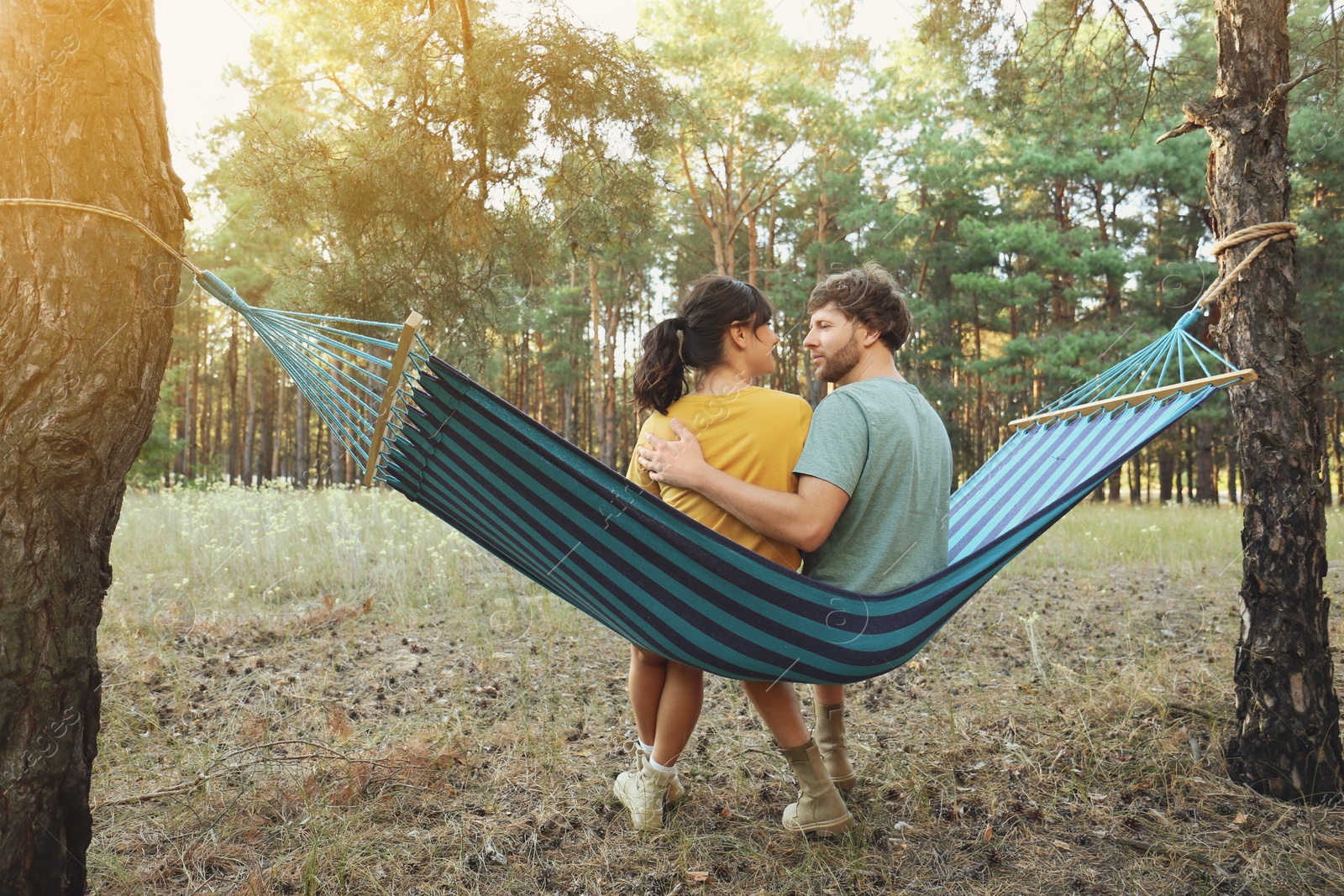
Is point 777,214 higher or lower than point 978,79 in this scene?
higher

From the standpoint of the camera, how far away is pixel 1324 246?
10.0 metres

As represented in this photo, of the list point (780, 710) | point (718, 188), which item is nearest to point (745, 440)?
point (780, 710)

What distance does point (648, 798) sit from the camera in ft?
6.01

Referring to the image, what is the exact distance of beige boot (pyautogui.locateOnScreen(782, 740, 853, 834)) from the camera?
1758 mm

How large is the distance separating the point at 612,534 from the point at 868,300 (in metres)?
0.69

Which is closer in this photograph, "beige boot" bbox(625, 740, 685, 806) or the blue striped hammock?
the blue striped hammock

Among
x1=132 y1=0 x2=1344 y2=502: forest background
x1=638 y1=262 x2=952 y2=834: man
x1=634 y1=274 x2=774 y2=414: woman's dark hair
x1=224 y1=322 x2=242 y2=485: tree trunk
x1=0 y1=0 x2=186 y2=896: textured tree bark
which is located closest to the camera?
x1=0 y1=0 x2=186 y2=896: textured tree bark

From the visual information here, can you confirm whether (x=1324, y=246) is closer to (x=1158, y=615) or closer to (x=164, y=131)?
→ (x=1158, y=615)

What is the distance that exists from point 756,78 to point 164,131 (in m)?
9.44

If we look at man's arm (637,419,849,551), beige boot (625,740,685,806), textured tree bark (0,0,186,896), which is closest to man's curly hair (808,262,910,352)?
man's arm (637,419,849,551)

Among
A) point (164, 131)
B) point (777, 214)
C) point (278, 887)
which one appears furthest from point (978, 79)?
point (777, 214)

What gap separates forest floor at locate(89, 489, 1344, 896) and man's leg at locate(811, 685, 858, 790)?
75mm

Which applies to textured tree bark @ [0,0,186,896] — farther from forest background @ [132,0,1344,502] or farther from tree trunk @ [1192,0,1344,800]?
tree trunk @ [1192,0,1344,800]

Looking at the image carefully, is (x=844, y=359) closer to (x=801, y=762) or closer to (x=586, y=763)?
(x=801, y=762)
